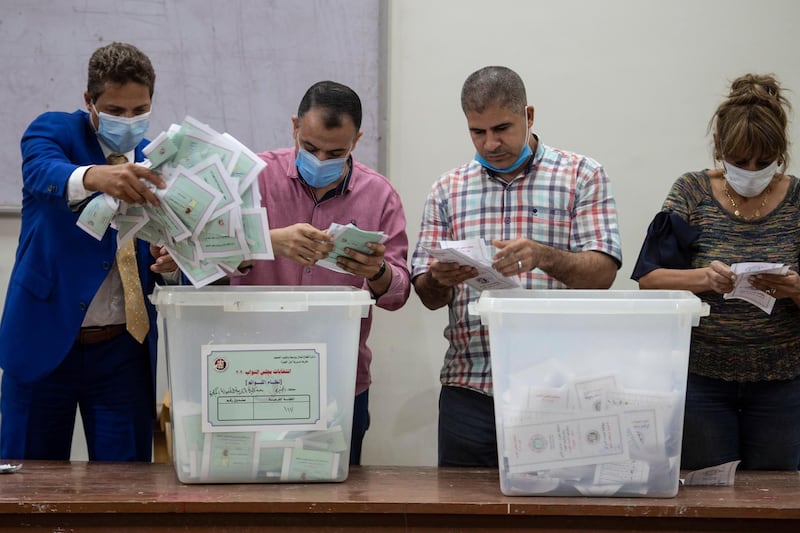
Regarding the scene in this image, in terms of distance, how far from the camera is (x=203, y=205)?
1.80 meters

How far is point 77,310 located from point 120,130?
46 centimetres

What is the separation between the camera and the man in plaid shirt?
7.46ft

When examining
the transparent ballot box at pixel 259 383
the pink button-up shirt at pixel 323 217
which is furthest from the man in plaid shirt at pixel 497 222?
the transparent ballot box at pixel 259 383

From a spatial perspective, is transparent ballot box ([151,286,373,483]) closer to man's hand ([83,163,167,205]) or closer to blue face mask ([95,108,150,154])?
man's hand ([83,163,167,205])

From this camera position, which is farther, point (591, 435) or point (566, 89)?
point (566, 89)

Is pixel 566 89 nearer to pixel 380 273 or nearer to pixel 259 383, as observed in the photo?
pixel 380 273

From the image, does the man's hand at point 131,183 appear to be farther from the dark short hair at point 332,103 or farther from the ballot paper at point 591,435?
the ballot paper at point 591,435

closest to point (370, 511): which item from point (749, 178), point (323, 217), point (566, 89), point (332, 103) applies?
point (323, 217)

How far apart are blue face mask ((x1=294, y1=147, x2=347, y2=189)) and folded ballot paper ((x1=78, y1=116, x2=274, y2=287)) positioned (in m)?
→ 0.36

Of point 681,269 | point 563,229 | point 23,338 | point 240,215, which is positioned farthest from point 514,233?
point 23,338

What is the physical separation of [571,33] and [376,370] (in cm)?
137

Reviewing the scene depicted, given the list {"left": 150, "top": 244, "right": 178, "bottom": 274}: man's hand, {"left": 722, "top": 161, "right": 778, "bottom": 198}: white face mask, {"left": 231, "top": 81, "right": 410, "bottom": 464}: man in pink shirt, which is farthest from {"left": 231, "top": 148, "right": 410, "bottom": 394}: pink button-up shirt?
{"left": 722, "top": 161, "right": 778, "bottom": 198}: white face mask

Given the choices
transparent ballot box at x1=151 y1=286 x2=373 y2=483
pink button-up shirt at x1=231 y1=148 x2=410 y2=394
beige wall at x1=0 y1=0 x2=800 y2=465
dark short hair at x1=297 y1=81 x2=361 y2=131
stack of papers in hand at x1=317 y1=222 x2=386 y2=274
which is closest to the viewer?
transparent ballot box at x1=151 y1=286 x2=373 y2=483

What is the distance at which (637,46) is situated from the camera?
3.04 meters
